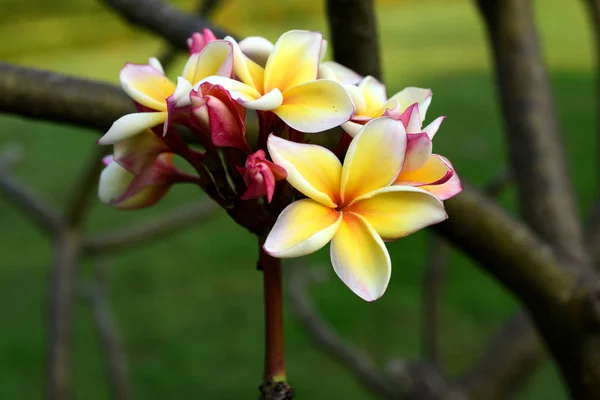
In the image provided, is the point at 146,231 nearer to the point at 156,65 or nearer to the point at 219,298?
the point at 156,65

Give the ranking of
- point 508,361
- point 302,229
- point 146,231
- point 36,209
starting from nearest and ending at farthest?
point 302,229, point 508,361, point 36,209, point 146,231

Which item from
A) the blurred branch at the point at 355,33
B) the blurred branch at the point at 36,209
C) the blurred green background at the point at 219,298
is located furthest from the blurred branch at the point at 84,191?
the blurred branch at the point at 355,33

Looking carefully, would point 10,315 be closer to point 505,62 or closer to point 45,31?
point 505,62

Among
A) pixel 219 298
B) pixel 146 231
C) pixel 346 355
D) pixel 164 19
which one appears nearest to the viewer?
pixel 164 19

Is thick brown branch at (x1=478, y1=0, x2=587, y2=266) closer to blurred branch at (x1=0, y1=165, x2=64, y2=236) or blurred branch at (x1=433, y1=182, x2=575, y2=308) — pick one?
blurred branch at (x1=433, y1=182, x2=575, y2=308)

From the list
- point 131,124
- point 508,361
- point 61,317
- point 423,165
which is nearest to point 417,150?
point 423,165

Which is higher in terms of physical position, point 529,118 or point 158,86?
point 158,86

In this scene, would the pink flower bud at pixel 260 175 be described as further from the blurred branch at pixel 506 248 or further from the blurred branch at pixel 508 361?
the blurred branch at pixel 508 361
